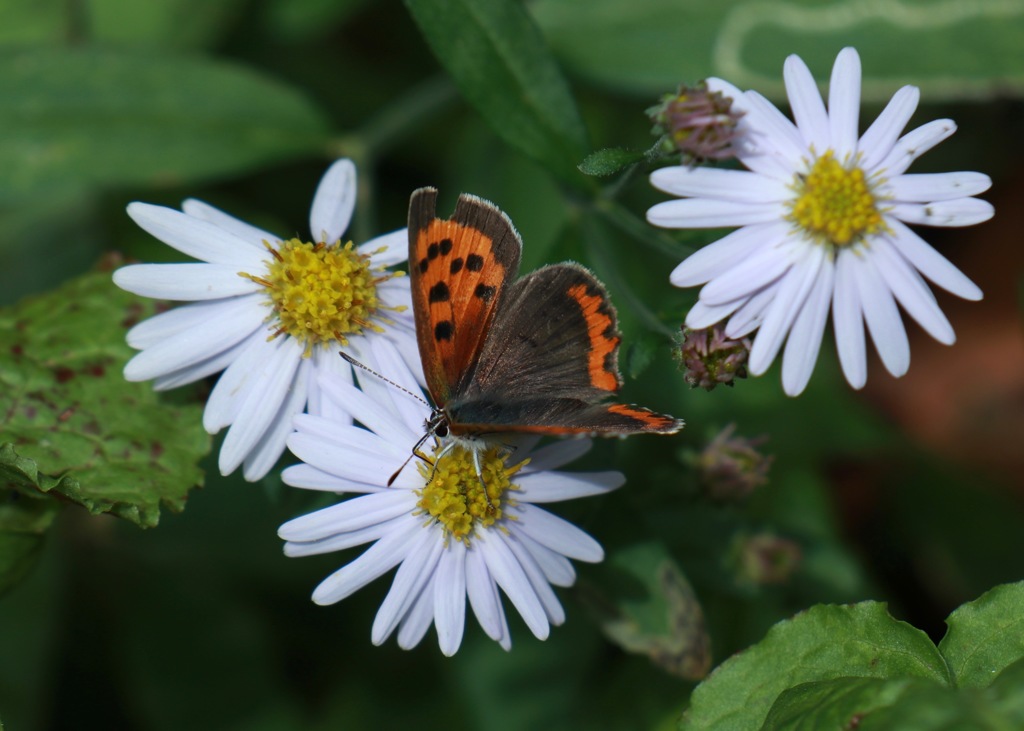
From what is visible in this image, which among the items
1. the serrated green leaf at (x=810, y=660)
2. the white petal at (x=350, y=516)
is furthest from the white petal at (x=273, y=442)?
the serrated green leaf at (x=810, y=660)

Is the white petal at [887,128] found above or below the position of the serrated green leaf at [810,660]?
above

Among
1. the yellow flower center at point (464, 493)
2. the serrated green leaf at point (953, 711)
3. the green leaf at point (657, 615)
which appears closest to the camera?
the serrated green leaf at point (953, 711)

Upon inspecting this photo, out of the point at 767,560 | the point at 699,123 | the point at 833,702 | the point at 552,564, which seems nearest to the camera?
the point at 833,702

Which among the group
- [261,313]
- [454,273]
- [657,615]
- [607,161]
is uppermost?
[607,161]

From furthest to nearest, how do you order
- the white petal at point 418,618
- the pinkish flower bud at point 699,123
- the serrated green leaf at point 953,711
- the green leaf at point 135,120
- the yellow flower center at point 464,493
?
the green leaf at point 135,120 < the yellow flower center at point 464,493 < the white petal at point 418,618 < the pinkish flower bud at point 699,123 < the serrated green leaf at point 953,711

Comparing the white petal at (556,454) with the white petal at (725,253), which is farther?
the white petal at (556,454)

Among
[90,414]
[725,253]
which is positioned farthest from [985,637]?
[90,414]

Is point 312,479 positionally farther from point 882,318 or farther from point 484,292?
point 882,318

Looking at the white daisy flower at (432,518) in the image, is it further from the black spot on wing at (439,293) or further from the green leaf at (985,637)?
the green leaf at (985,637)

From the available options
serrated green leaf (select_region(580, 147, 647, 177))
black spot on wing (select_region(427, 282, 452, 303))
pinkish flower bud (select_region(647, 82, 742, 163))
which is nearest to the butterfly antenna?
black spot on wing (select_region(427, 282, 452, 303))
